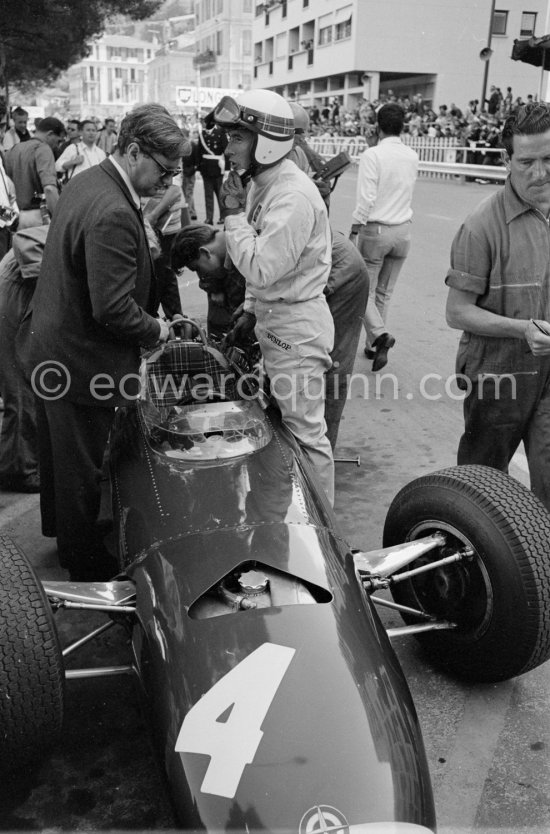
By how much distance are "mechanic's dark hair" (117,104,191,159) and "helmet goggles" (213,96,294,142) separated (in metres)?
0.31

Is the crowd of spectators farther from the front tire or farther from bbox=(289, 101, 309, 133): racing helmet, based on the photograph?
the front tire

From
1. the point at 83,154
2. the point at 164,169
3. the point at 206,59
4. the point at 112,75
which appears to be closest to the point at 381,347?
the point at 164,169

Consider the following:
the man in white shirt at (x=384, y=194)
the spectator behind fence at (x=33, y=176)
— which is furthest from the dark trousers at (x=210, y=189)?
the man in white shirt at (x=384, y=194)

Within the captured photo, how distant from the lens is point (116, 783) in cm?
253

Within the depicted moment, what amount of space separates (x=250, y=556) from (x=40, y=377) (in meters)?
1.43

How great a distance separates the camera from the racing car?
1851mm

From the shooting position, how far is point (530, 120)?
2.98 metres

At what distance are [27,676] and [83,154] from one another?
10.2 m

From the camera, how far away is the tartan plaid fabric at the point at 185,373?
137 inches

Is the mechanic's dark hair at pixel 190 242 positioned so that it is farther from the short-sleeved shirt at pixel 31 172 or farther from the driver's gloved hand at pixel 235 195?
the short-sleeved shirt at pixel 31 172

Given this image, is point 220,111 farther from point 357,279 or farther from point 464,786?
point 464,786

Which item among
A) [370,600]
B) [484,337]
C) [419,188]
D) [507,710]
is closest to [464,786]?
[507,710]

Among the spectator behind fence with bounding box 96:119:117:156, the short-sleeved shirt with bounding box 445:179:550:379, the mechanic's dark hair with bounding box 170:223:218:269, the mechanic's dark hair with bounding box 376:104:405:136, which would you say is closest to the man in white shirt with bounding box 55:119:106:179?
the mechanic's dark hair with bounding box 376:104:405:136

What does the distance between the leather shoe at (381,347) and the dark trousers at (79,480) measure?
327cm
